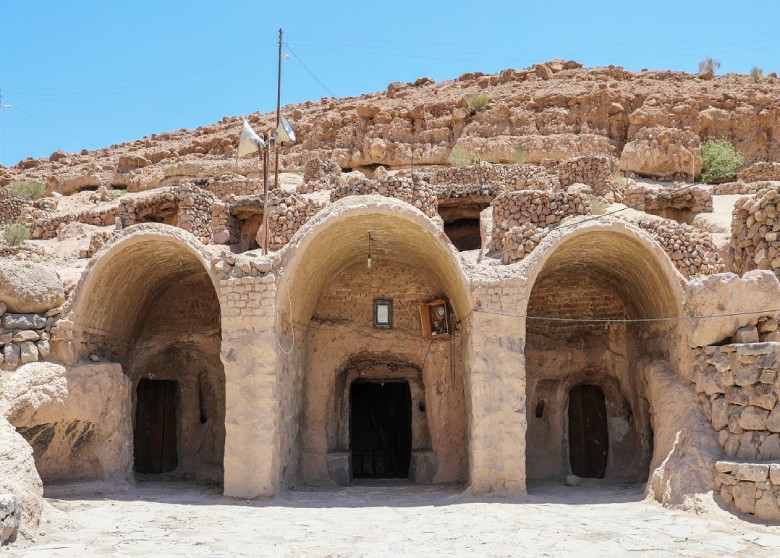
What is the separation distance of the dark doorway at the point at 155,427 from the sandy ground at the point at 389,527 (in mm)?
2556

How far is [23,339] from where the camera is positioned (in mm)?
9391

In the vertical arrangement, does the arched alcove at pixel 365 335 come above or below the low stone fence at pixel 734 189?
below

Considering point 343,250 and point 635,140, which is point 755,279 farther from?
point 635,140

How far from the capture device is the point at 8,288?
9438mm

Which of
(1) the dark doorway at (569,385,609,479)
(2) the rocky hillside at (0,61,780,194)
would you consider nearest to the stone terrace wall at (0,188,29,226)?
(2) the rocky hillside at (0,61,780,194)

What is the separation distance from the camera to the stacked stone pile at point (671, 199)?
1745 cm

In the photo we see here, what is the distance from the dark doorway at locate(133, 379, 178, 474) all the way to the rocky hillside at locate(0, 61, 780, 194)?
1806cm

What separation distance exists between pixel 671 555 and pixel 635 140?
23.5 m

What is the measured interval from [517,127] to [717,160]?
8.10 meters

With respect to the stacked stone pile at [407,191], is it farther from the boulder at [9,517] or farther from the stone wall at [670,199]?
the boulder at [9,517]

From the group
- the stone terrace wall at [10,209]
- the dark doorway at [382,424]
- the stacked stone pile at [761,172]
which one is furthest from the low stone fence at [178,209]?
the stacked stone pile at [761,172]

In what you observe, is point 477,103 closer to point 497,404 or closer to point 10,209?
point 10,209

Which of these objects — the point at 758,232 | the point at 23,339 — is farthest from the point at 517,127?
the point at 23,339

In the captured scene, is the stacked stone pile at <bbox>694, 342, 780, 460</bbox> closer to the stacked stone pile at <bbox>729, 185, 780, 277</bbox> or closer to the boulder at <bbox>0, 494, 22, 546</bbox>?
the stacked stone pile at <bbox>729, 185, 780, 277</bbox>
